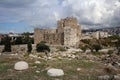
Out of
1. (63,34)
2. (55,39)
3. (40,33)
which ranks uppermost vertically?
(40,33)

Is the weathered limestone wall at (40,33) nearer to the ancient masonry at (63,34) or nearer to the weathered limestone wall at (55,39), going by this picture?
the ancient masonry at (63,34)

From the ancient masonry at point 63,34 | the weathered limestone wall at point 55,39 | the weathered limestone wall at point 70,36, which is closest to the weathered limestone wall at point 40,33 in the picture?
the ancient masonry at point 63,34

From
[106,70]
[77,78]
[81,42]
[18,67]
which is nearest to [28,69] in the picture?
[18,67]

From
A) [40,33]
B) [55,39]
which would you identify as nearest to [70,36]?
[55,39]

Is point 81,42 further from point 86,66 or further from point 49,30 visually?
point 86,66

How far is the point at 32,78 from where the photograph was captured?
41.1 ft

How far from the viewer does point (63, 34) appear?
246 feet

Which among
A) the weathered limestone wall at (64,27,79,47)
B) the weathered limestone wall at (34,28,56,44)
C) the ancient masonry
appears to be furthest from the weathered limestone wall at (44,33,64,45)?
the weathered limestone wall at (34,28,56,44)

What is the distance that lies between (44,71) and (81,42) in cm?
6628

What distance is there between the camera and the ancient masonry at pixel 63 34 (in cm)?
7369

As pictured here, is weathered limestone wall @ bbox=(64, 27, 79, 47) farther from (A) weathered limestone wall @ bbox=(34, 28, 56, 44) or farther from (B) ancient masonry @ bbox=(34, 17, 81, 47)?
(A) weathered limestone wall @ bbox=(34, 28, 56, 44)

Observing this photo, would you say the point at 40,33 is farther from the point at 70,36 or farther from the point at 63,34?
the point at 70,36

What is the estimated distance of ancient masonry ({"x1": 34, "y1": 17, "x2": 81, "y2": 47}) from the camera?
73.7 meters

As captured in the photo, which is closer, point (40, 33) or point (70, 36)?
point (70, 36)
